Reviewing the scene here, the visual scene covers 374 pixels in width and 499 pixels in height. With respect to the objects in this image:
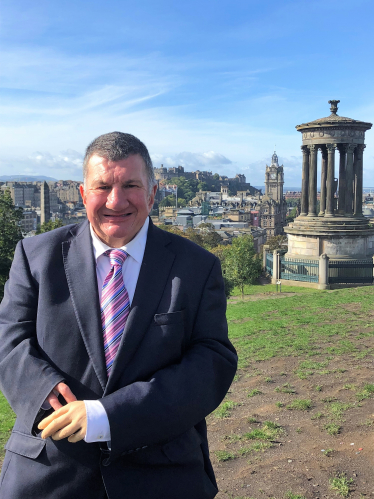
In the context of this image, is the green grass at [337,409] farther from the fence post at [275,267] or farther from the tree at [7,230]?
the tree at [7,230]

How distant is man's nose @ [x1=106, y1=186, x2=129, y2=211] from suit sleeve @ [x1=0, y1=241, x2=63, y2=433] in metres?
0.54

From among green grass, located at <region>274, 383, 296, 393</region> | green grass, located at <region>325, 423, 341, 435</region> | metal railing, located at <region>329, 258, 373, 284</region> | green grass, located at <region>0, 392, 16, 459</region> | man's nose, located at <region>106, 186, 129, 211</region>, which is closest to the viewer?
man's nose, located at <region>106, 186, 129, 211</region>

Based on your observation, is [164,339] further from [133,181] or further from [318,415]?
[318,415]

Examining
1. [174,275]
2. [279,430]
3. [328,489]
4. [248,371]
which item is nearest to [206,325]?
[174,275]

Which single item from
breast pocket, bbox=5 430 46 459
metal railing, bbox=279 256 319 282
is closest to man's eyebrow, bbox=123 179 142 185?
breast pocket, bbox=5 430 46 459

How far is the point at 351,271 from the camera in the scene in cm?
2400

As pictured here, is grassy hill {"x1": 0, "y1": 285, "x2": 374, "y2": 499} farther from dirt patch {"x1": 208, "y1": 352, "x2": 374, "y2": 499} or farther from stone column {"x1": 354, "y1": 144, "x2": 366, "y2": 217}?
stone column {"x1": 354, "y1": 144, "x2": 366, "y2": 217}

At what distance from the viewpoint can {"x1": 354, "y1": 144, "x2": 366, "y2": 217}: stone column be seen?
2612cm

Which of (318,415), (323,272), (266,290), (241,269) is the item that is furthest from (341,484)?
(241,269)

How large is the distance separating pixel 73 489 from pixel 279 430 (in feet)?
12.6

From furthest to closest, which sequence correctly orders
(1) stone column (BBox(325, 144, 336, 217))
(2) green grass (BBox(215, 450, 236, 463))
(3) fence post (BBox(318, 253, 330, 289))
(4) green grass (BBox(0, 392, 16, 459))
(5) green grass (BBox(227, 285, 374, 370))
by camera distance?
1. (1) stone column (BBox(325, 144, 336, 217))
2. (3) fence post (BBox(318, 253, 330, 289))
3. (5) green grass (BBox(227, 285, 374, 370))
4. (4) green grass (BBox(0, 392, 16, 459))
5. (2) green grass (BBox(215, 450, 236, 463))

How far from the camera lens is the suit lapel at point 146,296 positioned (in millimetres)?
2268

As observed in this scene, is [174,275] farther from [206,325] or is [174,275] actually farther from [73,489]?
[73,489]

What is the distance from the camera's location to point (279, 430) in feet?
18.4
